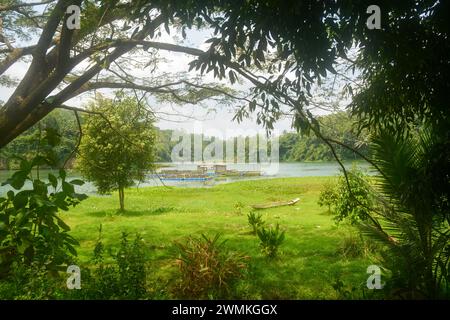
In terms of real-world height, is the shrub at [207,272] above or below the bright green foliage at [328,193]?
below

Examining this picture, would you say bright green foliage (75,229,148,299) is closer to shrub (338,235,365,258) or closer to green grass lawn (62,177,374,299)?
green grass lawn (62,177,374,299)

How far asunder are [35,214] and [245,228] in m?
3.90

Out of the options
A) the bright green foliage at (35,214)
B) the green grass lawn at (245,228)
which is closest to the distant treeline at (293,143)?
the bright green foliage at (35,214)

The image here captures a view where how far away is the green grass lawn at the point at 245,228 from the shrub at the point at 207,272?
0.17 meters

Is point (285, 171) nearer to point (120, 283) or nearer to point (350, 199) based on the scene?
point (350, 199)

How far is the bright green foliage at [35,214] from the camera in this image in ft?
5.88

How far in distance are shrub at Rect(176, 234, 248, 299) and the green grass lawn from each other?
0.54 feet

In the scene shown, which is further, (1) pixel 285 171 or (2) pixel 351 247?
(1) pixel 285 171

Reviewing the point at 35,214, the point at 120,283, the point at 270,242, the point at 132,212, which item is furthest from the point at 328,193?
the point at 35,214

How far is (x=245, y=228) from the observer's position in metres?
5.33

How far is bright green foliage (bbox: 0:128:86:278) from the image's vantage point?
1.79m

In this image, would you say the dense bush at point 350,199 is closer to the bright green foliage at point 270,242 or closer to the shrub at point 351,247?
the shrub at point 351,247

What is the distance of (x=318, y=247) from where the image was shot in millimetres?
4516
